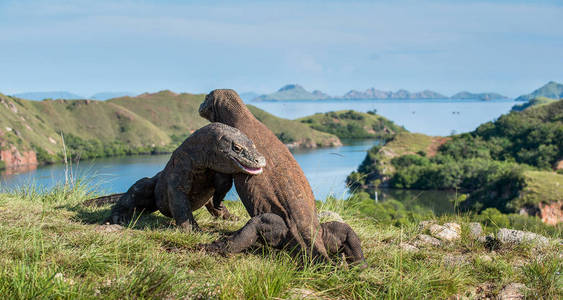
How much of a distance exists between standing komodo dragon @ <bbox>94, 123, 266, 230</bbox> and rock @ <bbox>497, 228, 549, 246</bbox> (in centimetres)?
410

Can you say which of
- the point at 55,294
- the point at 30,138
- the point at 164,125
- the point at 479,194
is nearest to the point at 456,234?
the point at 55,294

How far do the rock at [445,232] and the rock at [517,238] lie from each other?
68 centimetres

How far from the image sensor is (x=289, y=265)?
509 cm

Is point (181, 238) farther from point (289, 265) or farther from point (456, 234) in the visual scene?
point (456, 234)

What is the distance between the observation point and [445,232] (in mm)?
7855

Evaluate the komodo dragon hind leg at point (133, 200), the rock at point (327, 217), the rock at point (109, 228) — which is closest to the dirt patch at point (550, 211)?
the rock at point (327, 217)

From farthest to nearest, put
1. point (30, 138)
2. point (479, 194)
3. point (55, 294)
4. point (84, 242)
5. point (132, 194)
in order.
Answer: point (30, 138), point (479, 194), point (132, 194), point (84, 242), point (55, 294)

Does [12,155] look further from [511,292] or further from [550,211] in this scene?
[511,292]

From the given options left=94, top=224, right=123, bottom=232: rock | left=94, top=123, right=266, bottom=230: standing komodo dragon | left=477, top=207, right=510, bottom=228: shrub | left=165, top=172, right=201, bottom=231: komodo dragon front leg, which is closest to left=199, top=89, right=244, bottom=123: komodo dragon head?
left=94, top=123, right=266, bottom=230: standing komodo dragon

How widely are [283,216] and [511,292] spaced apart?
8.81ft

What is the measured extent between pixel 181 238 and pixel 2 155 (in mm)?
130751

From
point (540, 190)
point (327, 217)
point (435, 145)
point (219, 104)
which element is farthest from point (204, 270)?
point (435, 145)

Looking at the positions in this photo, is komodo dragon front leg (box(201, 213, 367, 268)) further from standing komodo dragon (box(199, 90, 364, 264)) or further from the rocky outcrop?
the rocky outcrop

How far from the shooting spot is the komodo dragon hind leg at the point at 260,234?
18.5 feet
